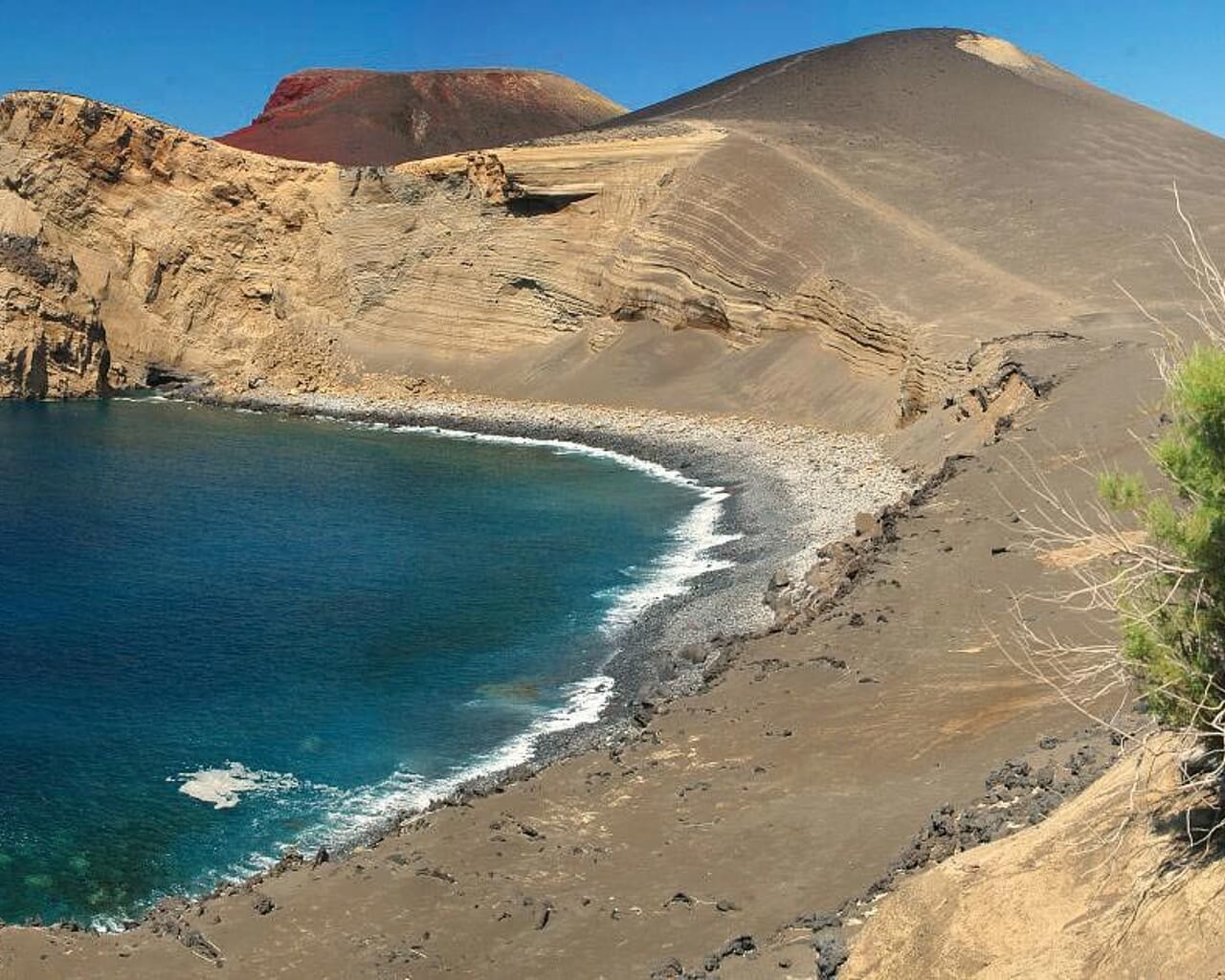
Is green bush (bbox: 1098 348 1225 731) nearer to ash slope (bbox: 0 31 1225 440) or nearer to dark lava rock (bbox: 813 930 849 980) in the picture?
dark lava rock (bbox: 813 930 849 980)

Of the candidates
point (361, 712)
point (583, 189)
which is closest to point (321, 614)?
point (361, 712)

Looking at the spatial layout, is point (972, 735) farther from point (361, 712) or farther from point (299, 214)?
point (299, 214)

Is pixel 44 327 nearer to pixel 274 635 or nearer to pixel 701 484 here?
pixel 701 484

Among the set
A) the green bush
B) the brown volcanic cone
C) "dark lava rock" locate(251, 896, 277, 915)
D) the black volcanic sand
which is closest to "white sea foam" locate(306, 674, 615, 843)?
the black volcanic sand

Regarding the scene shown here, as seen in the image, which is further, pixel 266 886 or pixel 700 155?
pixel 700 155

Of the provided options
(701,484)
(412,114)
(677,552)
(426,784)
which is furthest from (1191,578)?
(412,114)

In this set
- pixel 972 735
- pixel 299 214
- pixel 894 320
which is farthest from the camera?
pixel 299 214
